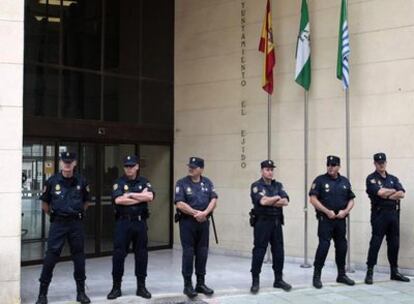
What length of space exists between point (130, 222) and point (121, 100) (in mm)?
4652

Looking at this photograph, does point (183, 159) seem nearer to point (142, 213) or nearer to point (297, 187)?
point (297, 187)

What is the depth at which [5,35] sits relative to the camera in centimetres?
679

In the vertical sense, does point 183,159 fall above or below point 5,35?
below

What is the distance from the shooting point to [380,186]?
8391 mm

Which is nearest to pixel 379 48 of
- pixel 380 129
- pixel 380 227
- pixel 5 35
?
pixel 380 129

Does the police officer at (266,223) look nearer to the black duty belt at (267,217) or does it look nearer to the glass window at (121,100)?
the black duty belt at (267,217)

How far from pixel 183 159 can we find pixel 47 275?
218 inches

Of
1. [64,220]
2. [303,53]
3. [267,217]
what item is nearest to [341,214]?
[267,217]

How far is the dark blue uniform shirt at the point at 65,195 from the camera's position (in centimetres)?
684

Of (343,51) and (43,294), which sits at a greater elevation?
(343,51)

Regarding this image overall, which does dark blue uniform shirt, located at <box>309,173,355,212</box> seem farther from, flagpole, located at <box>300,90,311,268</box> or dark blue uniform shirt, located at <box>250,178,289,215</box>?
flagpole, located at <box>300,90,311,268</box>

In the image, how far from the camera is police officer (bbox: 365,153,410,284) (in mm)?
8391

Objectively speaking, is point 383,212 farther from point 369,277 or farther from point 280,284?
point 280,284

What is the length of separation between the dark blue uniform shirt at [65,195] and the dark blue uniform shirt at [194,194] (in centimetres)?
130
